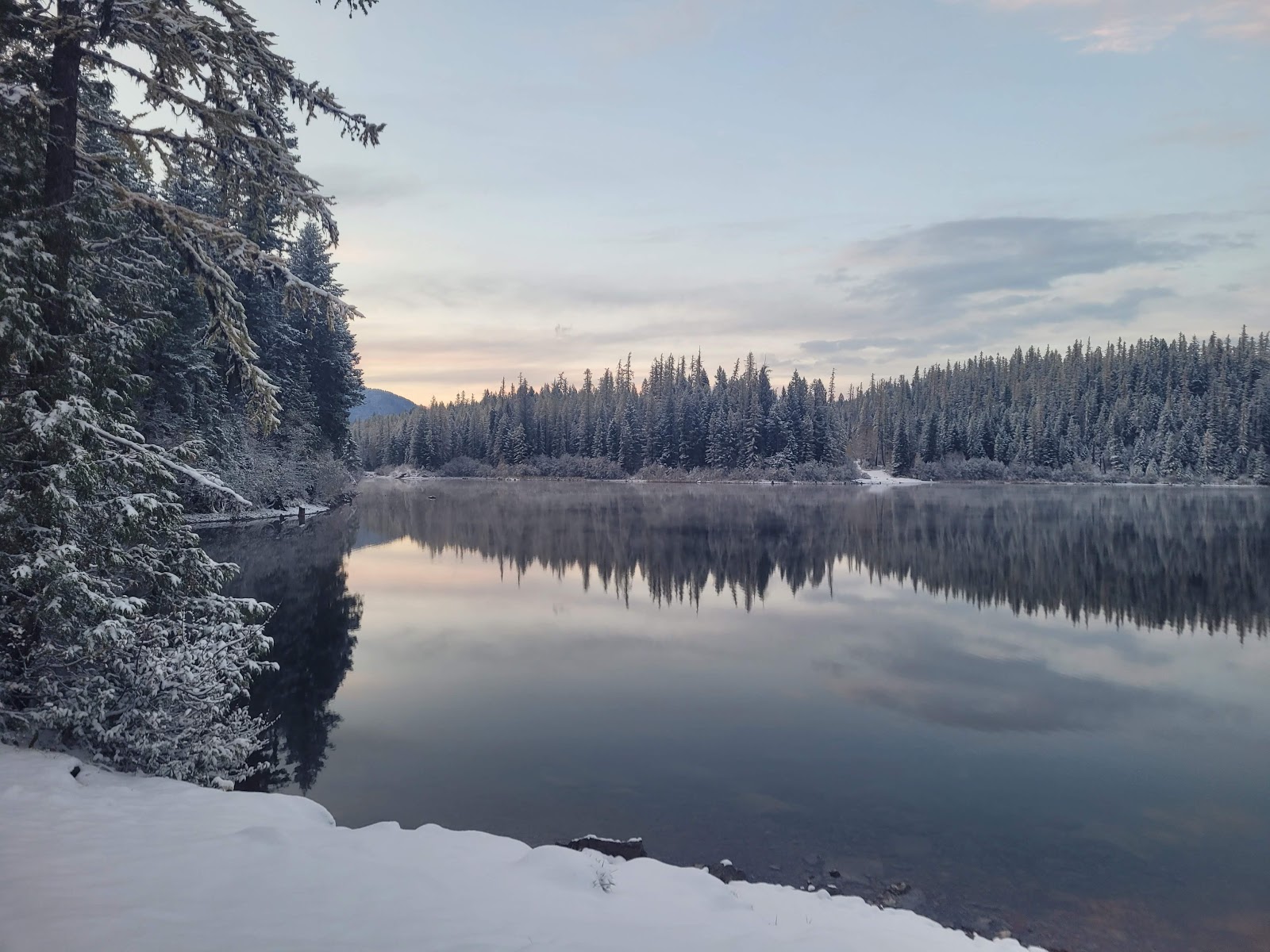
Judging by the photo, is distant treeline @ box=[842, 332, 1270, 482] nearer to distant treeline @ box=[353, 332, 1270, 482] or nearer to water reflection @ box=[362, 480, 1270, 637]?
distant treeline @ box=[353, 332, 1270, 482]

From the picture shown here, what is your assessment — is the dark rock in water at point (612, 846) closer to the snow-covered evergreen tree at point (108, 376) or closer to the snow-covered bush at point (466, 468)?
the snow-covered evergreen tree at point (108, 376)

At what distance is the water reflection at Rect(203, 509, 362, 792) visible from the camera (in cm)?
1234

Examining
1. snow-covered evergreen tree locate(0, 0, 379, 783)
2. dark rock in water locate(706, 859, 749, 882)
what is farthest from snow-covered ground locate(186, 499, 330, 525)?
dark rock in water locate(706, 859, 749, 882)

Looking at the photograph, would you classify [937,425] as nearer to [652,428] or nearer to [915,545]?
[652,428]

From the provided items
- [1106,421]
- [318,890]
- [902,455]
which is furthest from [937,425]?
[318,890]

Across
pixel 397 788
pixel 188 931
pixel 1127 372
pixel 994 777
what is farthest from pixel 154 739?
pixel 1127 372

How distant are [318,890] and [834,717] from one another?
11.0 m

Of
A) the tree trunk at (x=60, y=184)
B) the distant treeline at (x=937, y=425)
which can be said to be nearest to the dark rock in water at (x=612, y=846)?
the tree trunk at (x=60, y=184)

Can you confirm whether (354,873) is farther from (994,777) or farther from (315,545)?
(315,545)

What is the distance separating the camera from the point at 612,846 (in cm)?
888

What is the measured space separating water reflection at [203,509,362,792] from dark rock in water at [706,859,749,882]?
5907 mm

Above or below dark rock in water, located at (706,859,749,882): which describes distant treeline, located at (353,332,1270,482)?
above

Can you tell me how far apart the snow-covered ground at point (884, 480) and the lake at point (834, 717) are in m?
84.6

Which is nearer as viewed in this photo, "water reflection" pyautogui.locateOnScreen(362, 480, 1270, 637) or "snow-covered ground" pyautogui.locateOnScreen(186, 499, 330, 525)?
"water reflection" pyautogui.locateOnScreen(362, 480, 1270, 637)
